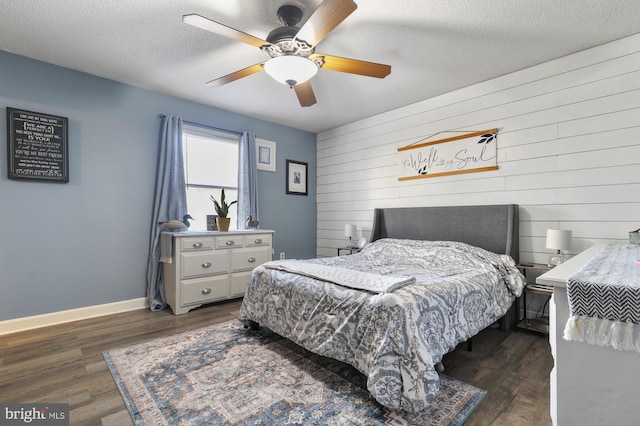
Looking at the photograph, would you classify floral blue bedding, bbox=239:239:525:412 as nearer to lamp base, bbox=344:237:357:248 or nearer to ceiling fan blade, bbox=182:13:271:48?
lamp base, bbox=344:237:357:248

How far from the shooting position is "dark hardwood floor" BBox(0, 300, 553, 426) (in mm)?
1558

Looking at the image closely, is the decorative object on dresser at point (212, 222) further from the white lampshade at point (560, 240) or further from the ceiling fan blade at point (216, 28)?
the white lampshade at point (560, 240)

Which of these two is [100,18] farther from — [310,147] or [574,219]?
[574,219]

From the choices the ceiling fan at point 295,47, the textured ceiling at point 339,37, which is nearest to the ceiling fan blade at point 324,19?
the ceiling fan at point 295,47

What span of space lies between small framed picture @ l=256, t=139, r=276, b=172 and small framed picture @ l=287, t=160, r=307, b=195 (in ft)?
1.03

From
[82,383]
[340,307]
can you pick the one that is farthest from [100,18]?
[340,307]

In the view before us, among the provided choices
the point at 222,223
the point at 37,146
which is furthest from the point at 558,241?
the point at 37,146

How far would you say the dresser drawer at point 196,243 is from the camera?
3186 mm

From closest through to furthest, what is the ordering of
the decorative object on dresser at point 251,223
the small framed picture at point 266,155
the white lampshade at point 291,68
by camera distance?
the white lampshade at point 291,68
the decorative object on dresser at point 251,223
the small framed picture at point 266,155

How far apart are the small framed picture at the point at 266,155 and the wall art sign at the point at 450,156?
1.95 metres

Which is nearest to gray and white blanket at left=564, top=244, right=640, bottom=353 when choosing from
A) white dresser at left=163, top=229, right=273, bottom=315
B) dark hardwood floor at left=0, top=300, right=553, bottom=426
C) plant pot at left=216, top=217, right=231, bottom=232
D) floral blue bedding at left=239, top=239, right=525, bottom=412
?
floral blue bedding at left=239, top=239, right=525, bottom=412

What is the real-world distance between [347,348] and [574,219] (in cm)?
245

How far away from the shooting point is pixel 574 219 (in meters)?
2.63

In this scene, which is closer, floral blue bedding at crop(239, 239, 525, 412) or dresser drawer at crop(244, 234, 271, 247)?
floral blue bedding at crop(239, 239, 525, 412)
